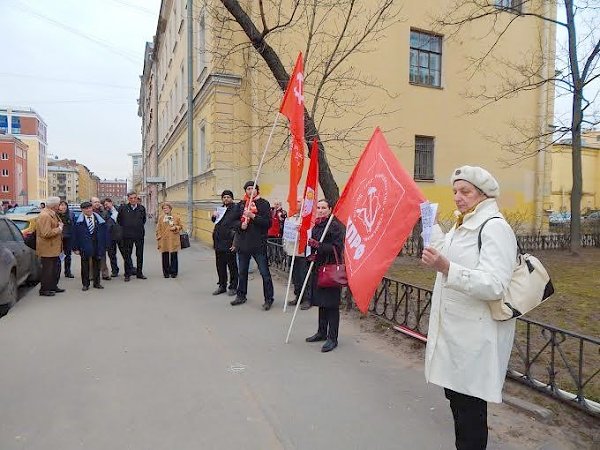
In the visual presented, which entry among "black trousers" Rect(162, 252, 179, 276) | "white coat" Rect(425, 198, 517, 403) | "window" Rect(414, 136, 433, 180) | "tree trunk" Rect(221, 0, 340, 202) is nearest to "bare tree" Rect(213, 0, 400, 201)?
"window" Rect(414, 136, 433, 180)

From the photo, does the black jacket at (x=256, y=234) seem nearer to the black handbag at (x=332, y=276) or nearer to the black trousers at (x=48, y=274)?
the black handbag at (x=332, y=276)

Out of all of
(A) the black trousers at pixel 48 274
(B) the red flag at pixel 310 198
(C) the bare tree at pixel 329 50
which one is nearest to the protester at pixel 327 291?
(B) the red flag at pixel 310 198

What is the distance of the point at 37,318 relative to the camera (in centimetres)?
641

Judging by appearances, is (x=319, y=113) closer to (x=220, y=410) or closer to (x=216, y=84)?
(x=216, y=84)

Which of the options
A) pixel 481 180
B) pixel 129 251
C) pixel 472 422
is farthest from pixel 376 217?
pixel 129 251

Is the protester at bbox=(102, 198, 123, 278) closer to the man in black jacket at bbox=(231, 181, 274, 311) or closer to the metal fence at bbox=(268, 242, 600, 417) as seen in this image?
the man in black jacket at bbox=(231, 181, 274, 311)

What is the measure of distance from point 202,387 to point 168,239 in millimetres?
5947

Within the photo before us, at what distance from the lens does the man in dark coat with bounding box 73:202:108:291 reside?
8266 mm

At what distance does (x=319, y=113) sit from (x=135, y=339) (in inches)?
459

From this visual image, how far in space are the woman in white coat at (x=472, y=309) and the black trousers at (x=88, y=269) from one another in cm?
742

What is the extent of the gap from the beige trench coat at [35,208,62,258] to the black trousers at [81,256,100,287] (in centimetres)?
69

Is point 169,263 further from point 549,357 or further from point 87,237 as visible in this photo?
point 549,357

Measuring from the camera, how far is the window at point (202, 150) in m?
16.9

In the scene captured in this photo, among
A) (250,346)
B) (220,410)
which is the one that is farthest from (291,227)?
(220,410)
